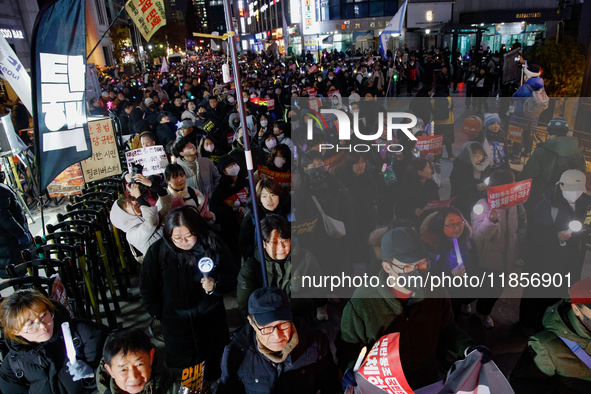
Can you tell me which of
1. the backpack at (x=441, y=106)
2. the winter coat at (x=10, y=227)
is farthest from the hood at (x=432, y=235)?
the backpack at (x=441, y=106)

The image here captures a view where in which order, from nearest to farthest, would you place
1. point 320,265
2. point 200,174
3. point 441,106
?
point 320,265
point 200,174
point 441,106

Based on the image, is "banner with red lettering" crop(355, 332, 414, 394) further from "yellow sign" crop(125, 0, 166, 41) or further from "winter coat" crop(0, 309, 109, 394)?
"yellow sign" crop(125, 0, 166, 41)

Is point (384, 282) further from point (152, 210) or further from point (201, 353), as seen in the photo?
point (152, 210)

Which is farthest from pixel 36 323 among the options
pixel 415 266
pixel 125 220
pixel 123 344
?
pixel 415 266

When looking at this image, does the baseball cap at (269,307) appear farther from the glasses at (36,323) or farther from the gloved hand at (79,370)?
the glasses at (36,323)

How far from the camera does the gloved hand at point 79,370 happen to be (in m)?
2.75

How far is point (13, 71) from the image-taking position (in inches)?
188

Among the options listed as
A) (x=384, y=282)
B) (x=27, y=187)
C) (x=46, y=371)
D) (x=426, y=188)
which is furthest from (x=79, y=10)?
(x=27, y=187)

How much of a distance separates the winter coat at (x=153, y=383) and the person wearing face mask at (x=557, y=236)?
3.66 metres

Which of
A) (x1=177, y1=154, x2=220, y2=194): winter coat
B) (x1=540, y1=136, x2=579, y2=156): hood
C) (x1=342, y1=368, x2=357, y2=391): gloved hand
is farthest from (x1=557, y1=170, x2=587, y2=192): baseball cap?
(x1=177, y1=154, x2=220, y2=194): winter coat

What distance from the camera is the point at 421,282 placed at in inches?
107

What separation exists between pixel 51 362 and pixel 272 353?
5.25ft

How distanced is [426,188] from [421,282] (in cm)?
252

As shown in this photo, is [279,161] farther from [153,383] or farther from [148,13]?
[153,383]
